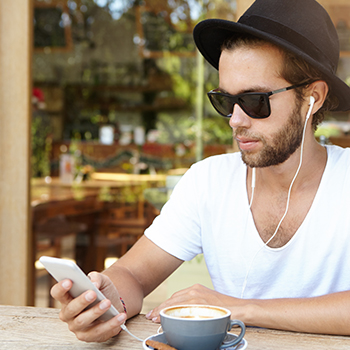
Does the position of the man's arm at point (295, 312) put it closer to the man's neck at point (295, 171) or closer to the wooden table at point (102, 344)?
the wooden table at point (102, 344)

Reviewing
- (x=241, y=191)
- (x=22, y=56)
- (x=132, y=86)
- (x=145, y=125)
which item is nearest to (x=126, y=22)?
(x=132, y=86)

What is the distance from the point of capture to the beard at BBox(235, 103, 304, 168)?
1.30 meters

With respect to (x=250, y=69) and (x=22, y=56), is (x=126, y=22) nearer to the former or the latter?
(x=22, y=56)

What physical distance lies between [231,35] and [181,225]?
55cm

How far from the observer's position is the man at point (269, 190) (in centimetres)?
128

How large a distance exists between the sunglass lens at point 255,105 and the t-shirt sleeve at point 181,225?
0.30 metres

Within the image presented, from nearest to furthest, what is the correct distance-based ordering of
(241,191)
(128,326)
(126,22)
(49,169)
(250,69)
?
1. (128,326)
2. (250,69)
3. (241,191)
4. (49,169)
5. (126,22)

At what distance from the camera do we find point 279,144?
1.31 metres

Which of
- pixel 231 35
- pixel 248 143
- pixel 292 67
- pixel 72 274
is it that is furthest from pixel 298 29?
pixel 72 274

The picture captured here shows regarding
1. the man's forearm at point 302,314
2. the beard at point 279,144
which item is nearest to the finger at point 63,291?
the man's forearm at point 302,314

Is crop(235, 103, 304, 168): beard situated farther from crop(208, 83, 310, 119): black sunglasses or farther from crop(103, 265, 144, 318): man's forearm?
crop(103, 265, 144, 318): man's forearm

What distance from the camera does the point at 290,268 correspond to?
1.30m

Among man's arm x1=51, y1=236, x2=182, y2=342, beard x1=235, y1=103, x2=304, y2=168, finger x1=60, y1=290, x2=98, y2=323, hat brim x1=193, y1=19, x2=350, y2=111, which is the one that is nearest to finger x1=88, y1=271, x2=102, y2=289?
man's arm x1=51, y1=236, x2=182, y2=342

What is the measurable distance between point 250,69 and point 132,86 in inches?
286
